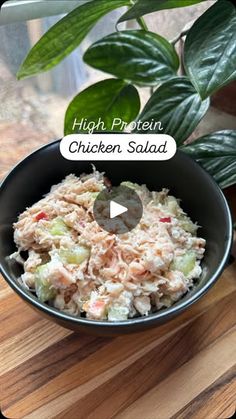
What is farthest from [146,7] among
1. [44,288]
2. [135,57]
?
[44,288]

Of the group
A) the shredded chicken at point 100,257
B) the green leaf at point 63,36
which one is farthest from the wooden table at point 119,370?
the green leaf at point 63,36

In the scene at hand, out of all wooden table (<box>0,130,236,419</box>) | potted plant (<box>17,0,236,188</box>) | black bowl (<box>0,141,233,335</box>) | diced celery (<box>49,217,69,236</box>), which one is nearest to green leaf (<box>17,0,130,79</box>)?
potted plant (<box>17,0,236,188</box>)

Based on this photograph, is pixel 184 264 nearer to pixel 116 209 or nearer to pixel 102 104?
pixel 116 209

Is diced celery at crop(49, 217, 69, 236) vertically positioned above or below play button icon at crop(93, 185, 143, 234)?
below

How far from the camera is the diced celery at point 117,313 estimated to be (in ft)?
1.85

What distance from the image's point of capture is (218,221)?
65 cm

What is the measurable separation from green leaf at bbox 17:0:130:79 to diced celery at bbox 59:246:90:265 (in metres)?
0.26

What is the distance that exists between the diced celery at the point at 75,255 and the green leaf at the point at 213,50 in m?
0.22

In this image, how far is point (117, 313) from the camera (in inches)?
22.3

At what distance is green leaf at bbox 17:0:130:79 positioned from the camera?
700mm

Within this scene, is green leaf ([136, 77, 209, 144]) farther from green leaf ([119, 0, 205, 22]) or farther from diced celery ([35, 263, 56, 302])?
diced celery ([35, 263, 56, 302])

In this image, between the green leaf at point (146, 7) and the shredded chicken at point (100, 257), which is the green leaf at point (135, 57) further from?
the shredded chicken at point (100, 257)

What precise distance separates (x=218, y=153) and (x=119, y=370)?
31cm

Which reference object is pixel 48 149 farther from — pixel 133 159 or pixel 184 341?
pixel 184 341
